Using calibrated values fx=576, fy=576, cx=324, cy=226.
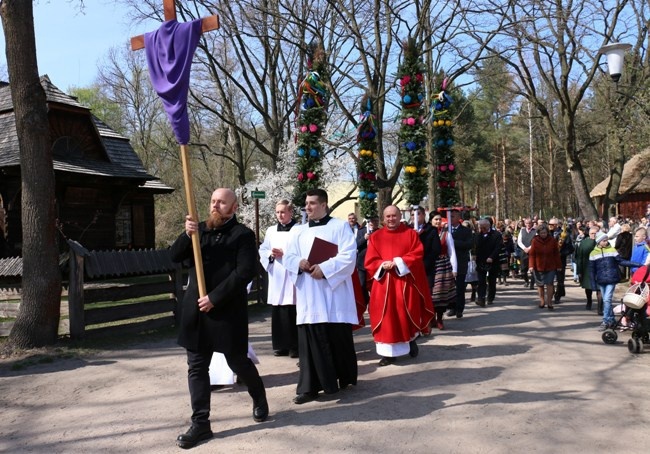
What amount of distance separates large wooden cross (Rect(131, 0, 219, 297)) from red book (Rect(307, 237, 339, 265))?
1.34 meters

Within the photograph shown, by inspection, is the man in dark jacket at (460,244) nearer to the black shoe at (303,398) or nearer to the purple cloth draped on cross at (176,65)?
the black shoe at (303,398)

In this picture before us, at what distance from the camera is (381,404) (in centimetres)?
527

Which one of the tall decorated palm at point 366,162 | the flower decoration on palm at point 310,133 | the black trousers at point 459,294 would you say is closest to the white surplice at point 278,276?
the black trousers at point 459,294

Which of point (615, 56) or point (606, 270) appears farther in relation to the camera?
point (615, 56)

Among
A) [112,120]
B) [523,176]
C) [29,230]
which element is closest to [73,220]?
[29,230]

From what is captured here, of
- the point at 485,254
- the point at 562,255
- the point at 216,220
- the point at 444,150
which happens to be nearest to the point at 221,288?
the point at 216,220

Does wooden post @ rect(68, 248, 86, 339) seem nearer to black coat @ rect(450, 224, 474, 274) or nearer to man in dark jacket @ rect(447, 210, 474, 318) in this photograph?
man in dark jacket @ rect(447, 210, 474, 318)

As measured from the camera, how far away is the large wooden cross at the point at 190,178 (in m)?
4.47

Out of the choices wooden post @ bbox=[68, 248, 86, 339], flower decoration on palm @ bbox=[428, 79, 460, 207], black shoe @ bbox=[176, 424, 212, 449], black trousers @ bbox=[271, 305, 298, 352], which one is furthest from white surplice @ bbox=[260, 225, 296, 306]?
flower decoration on palm @ bbox=[428, 79, 460, 207]

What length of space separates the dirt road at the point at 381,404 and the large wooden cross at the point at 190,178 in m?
1.29

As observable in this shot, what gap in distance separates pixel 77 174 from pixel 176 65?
14278 mm

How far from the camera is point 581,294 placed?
14234 mm

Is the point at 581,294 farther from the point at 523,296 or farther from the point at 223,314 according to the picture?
the point at 223,314

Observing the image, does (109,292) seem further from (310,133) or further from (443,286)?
(310,133)
